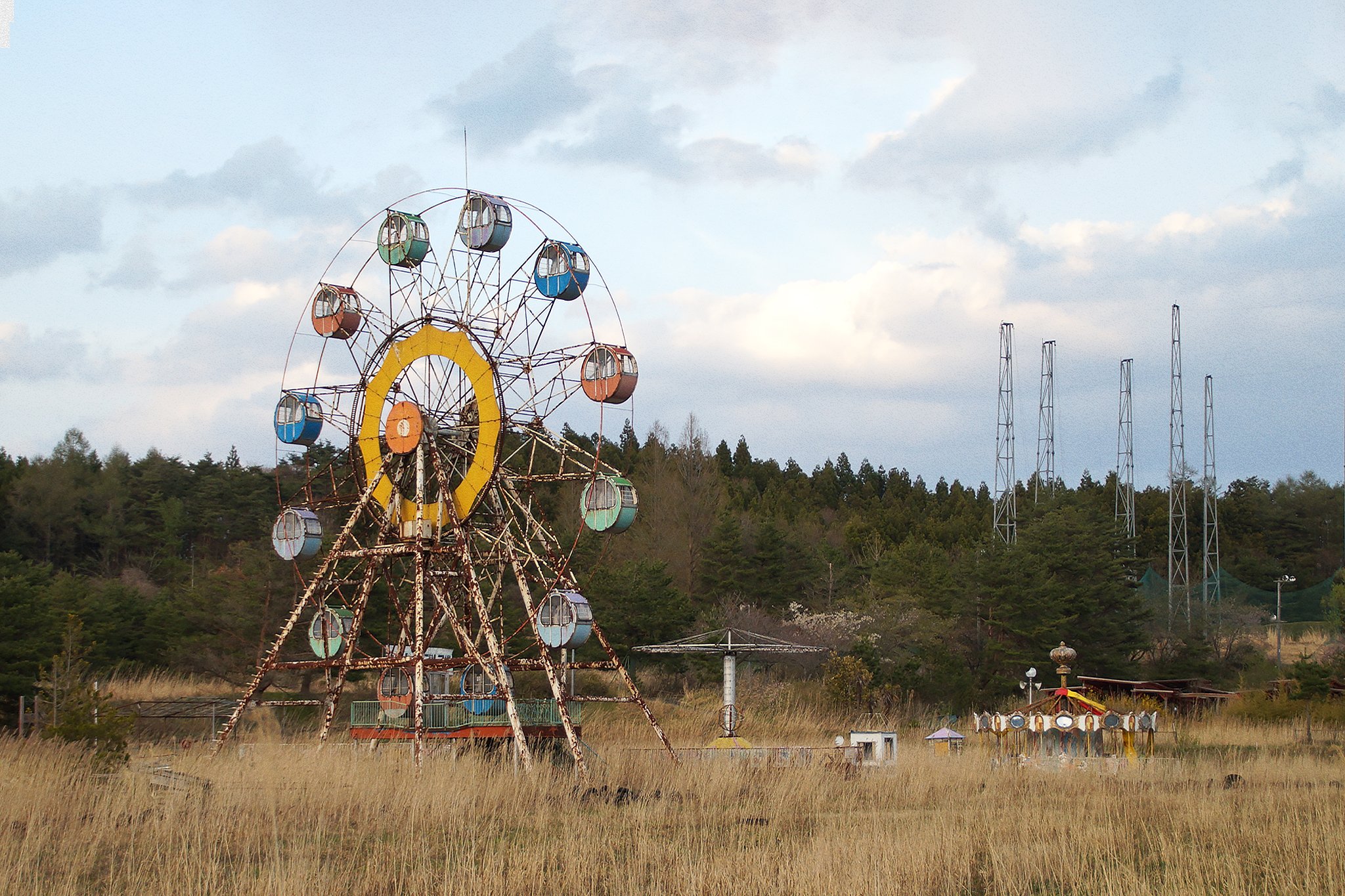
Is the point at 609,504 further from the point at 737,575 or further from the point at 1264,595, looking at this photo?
the point at 1264,595

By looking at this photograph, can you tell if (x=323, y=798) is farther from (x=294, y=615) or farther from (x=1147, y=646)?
(x=1147, y=646)

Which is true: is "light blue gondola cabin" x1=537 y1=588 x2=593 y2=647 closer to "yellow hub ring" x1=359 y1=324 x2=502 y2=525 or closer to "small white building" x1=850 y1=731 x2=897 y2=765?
"yellow hub ring" x1=359 y1=324 x2=502 y2=525

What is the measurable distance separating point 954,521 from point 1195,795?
69749mm

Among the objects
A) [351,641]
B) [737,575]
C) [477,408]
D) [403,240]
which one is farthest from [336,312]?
[737,575]

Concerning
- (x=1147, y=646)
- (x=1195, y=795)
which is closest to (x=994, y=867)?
(x=1195, y=795)

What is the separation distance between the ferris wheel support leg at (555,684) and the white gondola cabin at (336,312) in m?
7.23

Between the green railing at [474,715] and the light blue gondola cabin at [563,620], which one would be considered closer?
the light blue gondola cabin at [563,620]

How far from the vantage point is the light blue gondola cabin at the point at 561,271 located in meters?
26.3

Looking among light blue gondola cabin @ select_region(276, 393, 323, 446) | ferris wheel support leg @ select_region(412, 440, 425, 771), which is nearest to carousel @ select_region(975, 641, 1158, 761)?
ferris wheel support leg @ select_region(412, 440, 425, 771)

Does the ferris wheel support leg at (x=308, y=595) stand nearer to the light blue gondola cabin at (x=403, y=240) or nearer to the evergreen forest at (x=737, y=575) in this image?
the evergreen forest at (x=737, y=575)

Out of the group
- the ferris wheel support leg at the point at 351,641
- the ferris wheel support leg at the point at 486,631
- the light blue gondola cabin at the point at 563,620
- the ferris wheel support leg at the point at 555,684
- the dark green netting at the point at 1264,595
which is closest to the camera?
the ferris wheel support leg at the point at 555,684

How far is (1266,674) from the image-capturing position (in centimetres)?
5109

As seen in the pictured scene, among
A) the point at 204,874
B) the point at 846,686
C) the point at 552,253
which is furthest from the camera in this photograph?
the point at 846,686

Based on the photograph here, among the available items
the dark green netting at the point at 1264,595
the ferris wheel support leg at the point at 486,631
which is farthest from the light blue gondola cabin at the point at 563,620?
the dark green netting at the point at 1264,595
